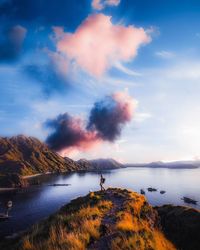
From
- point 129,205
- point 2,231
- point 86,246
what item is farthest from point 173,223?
point 2,231

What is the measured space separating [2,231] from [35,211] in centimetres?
2247

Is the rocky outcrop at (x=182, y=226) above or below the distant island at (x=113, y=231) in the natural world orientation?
below

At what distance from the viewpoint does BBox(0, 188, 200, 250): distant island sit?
10375 millimetres

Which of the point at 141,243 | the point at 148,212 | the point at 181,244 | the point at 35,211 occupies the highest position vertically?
the point at 141,243

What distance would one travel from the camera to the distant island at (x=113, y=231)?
10.4 metres

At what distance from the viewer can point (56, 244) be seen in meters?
10.1

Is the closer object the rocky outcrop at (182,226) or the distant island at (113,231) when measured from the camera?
the distant island at (113,231)

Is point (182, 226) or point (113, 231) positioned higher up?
point (113, 231)

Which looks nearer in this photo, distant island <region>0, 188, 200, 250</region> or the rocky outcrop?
distant island <region>0, 188, 200, 250</region>

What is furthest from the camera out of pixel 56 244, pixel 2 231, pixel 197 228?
pixel 2 231

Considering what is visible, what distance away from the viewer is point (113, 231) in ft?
41.1

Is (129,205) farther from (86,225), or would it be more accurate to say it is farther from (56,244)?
(56,244)

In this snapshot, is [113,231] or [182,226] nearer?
[113,231]

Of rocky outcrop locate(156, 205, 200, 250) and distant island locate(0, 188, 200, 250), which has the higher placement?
distant island locate(0, 188, 200, 250)
